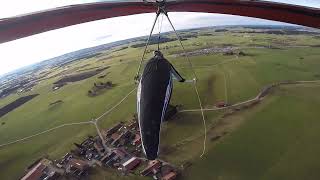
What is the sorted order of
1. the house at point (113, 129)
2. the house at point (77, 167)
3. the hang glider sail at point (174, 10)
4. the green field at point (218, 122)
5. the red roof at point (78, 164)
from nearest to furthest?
the hang glider sail at point (174, 10), the green field at point (218, 122), the house at point (77, 167), the red roof at point (78, 164), the house at point (113, 129)

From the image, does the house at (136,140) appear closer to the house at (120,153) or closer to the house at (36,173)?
the house at (120,153)

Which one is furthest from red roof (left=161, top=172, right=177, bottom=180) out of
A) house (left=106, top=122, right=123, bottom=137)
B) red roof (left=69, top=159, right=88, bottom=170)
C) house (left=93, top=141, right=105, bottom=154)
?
house (left=106, top=122, right=123, bottom=137)

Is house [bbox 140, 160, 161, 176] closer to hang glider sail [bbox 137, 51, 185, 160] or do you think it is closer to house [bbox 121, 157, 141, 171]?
house [bbox 121, 157, 141, 171]

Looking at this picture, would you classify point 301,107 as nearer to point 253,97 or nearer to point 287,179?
point 253,97

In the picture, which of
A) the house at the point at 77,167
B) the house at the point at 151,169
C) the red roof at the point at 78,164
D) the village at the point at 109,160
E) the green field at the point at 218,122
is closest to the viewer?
the house at the point at 151,169

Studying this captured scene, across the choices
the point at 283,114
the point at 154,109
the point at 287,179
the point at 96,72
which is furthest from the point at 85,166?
the point at 96,72

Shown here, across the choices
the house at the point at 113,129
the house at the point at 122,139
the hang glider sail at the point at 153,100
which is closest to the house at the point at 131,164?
the house at the point at 122,139
